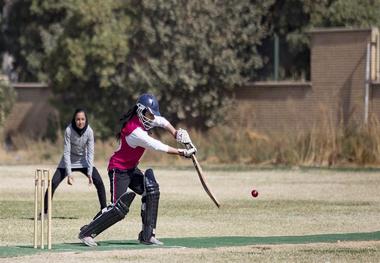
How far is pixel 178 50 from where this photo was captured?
131 ft

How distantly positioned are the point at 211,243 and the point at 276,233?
1.77 meters

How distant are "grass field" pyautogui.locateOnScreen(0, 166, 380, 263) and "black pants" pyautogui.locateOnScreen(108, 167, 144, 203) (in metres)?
0.66

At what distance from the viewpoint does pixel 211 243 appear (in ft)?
48.4

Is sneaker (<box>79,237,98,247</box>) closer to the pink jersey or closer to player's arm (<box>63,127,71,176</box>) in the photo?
the pink jersey

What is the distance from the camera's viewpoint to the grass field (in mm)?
13461

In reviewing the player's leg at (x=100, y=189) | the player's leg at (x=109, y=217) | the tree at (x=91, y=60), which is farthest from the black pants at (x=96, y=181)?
the tree at (x=91, y=60)

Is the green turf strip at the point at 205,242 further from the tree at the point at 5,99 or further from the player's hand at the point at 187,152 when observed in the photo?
the tree at the point at 5,99

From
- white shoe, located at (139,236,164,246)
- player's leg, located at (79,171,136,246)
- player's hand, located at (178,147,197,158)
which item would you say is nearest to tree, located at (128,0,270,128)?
white shoe, located at (139,236,164,246)

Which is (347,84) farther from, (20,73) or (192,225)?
(192,225)

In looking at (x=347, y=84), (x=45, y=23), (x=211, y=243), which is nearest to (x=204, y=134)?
(x=347, y=84)

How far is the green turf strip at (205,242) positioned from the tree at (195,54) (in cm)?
2421

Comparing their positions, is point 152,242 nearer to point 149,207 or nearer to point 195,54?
point 149,207

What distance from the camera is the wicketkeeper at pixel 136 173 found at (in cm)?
1417

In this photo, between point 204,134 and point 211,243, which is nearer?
point 211,243
